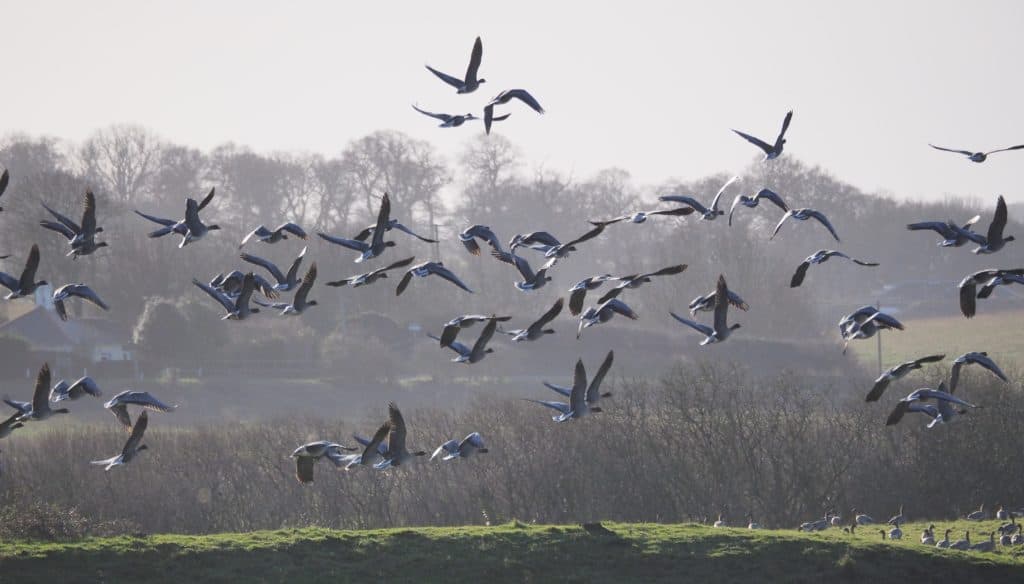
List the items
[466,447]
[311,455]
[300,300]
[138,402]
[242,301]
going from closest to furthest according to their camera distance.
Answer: [138,402] → [311,455] → [466,447] → [300,300] → [242,301]

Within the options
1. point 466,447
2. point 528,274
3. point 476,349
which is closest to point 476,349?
point 476,349

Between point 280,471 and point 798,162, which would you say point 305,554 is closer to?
point 280,471

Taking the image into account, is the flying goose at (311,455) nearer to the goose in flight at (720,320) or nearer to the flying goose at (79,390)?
the flying goose at (79,390)

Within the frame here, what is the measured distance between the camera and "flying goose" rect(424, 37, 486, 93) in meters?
21.2

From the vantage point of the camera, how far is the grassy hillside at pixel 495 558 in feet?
91.8

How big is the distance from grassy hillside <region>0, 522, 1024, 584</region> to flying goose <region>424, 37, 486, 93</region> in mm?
11350

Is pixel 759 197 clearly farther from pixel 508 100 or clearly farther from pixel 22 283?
pixel 22 283

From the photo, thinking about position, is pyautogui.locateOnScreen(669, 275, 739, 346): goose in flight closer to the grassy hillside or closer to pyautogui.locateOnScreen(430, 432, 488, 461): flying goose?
pyautogui.locateOnScreen(430, 432, 488, 461): flying goose

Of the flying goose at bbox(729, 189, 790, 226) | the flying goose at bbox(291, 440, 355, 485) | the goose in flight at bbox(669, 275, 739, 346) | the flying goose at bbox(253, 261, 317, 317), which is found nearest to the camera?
the goose in flight at bbox(669, 275, 739, 346)

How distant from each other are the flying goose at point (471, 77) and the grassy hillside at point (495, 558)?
37.2 ft

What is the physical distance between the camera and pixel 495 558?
2941 cm

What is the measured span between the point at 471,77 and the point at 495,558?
11996mm

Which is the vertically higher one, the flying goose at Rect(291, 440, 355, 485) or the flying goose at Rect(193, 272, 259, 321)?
Result: the flying goose at Rect(193, 272, 259, 321)

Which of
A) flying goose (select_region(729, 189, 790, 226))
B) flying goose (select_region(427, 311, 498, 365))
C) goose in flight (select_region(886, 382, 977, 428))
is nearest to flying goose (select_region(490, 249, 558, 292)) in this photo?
flying goose (select_region(427, 311, 498, 365))
